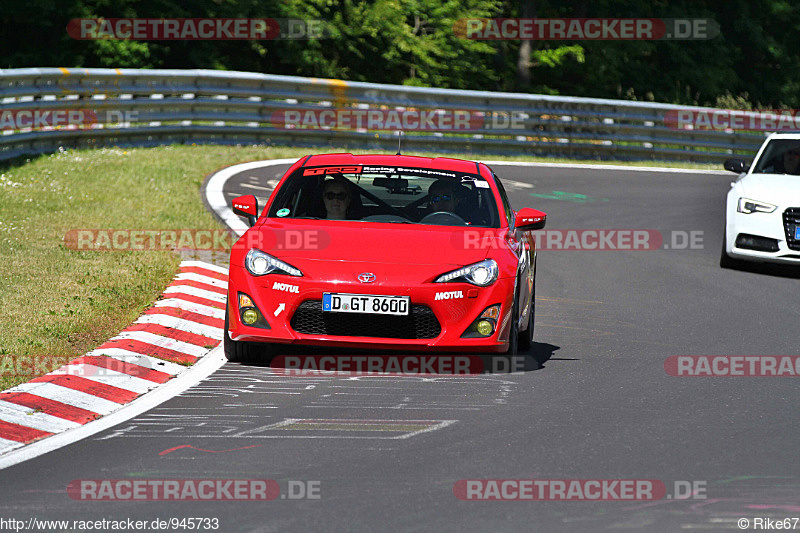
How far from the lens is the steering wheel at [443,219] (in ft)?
30.2

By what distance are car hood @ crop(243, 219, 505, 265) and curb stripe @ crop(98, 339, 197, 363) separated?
90cm

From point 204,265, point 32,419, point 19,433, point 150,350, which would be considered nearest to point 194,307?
point 150,350

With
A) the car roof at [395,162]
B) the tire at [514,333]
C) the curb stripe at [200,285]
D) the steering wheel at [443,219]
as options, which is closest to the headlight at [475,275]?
the tire at [514,333]

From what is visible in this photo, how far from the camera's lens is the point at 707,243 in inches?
650

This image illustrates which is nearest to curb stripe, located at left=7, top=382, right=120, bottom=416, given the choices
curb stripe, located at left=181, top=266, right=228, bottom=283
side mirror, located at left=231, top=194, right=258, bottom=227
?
side mirror, located at left=231, top=194, right=258, bottom=227

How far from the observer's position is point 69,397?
7.52 metres

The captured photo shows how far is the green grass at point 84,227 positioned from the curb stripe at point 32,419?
1.62 ft

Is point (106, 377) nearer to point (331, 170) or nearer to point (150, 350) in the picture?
point (150, 350)

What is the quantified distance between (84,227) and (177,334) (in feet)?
15.1

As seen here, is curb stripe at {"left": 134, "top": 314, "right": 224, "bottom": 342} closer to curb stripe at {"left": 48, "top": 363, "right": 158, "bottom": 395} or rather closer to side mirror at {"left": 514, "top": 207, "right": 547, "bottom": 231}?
curb stripe at {"left": 48, "top": 363, "right": 158, "bottom": 395}

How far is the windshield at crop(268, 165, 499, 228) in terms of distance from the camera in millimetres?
9273

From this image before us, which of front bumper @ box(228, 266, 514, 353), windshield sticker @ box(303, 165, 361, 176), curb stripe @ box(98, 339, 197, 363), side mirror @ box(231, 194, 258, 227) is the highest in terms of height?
windshield sticker @ box(303, 165, 361, 176)

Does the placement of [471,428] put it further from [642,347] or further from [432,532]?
[642,347]

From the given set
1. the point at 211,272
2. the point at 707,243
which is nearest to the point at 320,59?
the point at 707,243
